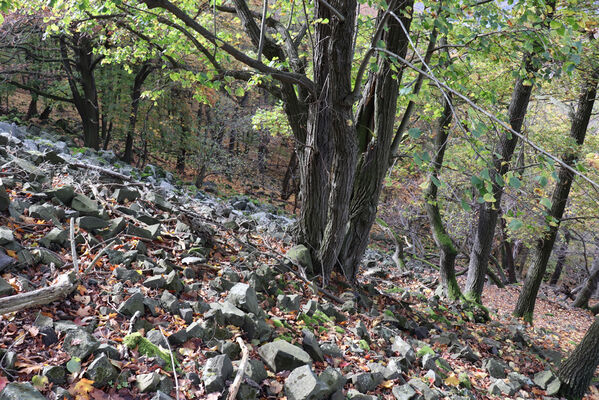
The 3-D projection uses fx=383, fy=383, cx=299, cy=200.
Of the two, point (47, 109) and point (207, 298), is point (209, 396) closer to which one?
point (207, 298)

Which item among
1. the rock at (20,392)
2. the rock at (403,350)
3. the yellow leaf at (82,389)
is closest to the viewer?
the rock at (20,392)

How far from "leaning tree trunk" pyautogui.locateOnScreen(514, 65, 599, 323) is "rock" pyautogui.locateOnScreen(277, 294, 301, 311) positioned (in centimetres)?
590

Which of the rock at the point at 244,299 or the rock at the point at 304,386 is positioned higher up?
the rock at the point at 244,299

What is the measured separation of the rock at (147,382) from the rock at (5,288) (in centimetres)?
109

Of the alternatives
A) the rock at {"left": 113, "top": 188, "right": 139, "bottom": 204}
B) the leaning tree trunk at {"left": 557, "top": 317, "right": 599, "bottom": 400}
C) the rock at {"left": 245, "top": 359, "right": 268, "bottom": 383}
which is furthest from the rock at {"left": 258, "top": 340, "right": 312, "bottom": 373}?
the leaning tree trunk at {"left": 557, "top": 317, "right": 599, "bottom": 400}

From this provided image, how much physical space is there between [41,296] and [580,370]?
6.19m

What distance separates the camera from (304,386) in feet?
8.46

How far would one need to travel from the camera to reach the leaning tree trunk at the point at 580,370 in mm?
5020

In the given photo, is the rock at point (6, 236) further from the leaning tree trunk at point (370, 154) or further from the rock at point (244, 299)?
the leaning tree trunk at point (370, 154)

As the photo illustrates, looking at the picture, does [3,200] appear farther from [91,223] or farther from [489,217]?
[489,217]

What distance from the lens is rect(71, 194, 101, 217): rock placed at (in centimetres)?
408

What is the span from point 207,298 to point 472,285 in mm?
7009

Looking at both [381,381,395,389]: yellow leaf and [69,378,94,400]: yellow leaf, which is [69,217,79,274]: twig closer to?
[69,378,94,400]: yellow leaf

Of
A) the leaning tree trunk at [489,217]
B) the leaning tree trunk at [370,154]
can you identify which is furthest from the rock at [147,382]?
the leaning tree trunk at [489,217]
